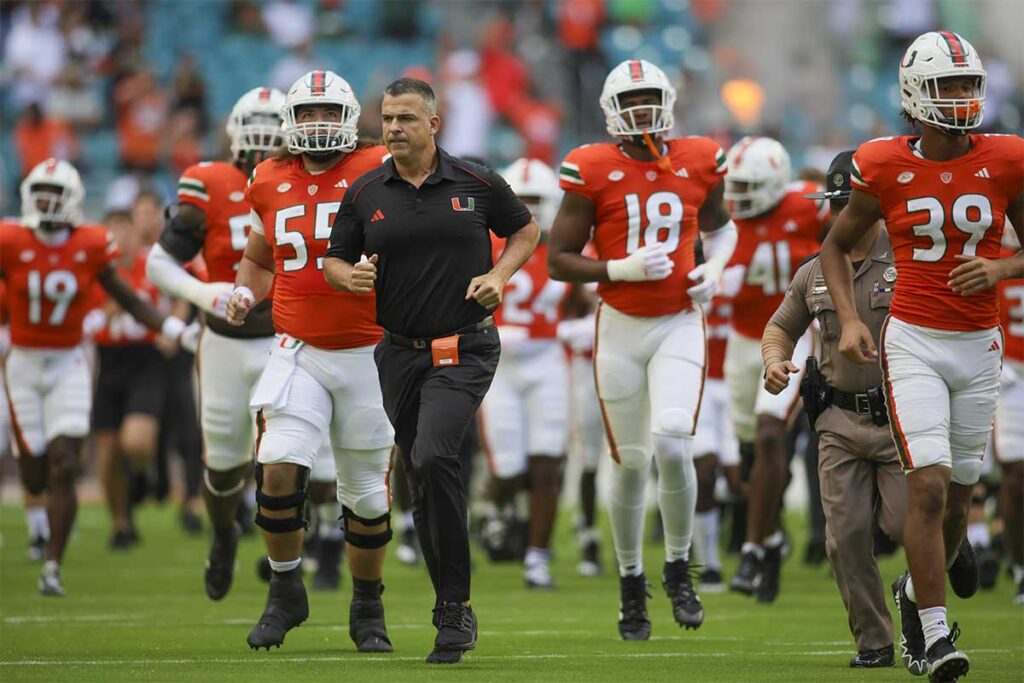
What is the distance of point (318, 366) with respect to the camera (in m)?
7.86

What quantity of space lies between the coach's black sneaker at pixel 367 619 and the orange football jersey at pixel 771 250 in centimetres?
370

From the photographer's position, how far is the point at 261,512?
7.77 m

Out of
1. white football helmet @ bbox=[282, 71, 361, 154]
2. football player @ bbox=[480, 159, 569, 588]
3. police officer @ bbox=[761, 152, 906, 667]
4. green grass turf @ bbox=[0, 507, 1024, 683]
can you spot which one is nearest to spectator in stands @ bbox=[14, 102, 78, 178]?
green grass turf @ bbox=[0, 507, 1024, 683]

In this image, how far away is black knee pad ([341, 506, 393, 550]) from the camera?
7.98m

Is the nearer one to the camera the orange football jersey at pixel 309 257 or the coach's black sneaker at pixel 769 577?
the orange football jersey at pixel 309 257

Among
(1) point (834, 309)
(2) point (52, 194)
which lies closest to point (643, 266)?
(1) point (834, 309)

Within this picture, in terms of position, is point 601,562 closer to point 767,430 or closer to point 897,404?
point 767,430

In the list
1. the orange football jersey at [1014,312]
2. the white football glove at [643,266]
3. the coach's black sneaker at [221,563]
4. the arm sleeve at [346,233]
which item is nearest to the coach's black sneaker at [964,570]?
the white football glove at [643,266]

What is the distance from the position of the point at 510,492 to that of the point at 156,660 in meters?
5.10

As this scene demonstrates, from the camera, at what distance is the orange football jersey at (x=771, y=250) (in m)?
10.9

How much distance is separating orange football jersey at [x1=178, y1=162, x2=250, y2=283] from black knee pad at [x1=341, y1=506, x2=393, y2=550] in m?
1.98

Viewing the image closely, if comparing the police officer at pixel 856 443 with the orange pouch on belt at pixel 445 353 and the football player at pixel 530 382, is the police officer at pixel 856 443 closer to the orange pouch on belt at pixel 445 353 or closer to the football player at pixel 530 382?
the orange pouch on belt at pixel 445 353

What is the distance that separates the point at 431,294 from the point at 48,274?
4.47 meters

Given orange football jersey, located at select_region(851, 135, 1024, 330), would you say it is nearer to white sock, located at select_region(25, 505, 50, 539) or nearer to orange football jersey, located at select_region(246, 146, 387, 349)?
orange football jersey, located at select_region(246, 146, 387, 349)
